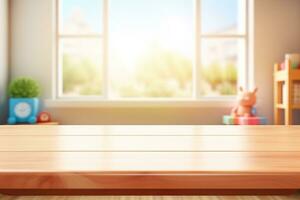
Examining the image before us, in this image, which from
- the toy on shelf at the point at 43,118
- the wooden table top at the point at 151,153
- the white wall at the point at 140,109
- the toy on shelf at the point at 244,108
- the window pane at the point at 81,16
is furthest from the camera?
the window pane at the point at 81,16

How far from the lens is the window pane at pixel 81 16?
3.36 meters

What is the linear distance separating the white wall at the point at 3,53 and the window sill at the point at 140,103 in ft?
1.21

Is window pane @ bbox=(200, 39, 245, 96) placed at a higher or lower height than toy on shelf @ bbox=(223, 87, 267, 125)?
higher

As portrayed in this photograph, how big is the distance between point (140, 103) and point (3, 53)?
1.26 m

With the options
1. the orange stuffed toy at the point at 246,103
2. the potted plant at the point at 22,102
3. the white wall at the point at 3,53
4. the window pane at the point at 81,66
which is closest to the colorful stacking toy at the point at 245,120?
the orange stuffed toy at the point at 246,103

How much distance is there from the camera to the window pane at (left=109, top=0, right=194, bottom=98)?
134 inches

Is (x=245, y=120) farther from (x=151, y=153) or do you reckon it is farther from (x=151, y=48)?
(x=151, y=153)

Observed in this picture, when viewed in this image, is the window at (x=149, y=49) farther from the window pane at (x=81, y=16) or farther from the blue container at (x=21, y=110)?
the blue container at (x=21, y=110)

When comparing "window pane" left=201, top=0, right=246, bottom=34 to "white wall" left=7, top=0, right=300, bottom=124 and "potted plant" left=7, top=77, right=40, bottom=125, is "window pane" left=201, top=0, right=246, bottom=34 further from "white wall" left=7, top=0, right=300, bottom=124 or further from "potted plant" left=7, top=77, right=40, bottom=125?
"potted plant" left=7, top=77, right=40, bottom=125

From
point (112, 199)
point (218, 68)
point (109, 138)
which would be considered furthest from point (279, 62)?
point (109, 138)

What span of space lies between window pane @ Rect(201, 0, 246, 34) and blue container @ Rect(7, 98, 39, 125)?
1.70 metres

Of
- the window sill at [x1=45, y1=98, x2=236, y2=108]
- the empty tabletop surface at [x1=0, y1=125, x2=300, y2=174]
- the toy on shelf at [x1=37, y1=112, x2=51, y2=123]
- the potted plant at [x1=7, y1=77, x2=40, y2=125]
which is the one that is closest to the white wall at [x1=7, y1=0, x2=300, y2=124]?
the window sill at [x1=45, y1=98, x2=236, y2=108]

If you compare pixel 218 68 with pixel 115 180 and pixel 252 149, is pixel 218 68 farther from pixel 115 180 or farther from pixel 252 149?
pixel 115 180

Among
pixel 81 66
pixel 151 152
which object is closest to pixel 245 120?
pixel 81 66
